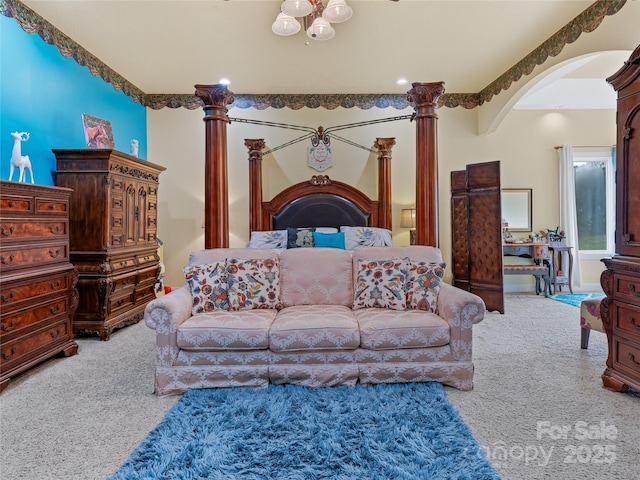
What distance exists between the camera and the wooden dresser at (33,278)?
7.94 feet

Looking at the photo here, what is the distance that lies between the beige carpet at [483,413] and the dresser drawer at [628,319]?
397mm

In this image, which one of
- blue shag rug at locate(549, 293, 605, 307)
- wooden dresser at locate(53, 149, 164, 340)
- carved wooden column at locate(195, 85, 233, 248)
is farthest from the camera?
blue shag rug at locate(549, 293, 605, 307)

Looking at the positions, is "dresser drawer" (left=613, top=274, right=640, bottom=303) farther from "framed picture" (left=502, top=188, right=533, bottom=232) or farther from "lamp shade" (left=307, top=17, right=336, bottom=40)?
"framed picture" (left=502, top=188, right=533, bottom=232)

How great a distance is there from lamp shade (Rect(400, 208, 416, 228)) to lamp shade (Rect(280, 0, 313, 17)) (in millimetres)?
3100

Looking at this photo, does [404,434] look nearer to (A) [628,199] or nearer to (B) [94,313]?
(A) [628,199]

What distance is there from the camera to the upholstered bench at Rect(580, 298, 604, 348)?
2875mm

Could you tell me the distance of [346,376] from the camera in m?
2.29

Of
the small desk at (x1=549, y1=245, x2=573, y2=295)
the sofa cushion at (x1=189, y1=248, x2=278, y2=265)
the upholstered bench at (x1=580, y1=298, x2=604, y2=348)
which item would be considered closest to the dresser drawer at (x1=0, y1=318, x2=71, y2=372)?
the sofa cushion at (x1=189, y1=248, x2=278, y2=265)

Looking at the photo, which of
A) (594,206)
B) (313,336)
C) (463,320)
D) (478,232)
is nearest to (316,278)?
(313,336)

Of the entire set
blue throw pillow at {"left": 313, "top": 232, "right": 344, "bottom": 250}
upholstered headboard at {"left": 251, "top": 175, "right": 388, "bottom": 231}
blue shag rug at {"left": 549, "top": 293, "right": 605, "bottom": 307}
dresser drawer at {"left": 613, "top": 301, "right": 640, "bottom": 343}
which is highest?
upholstered headboard at {"left": 251, "top": 175, "right": 388, "bottom": 231}

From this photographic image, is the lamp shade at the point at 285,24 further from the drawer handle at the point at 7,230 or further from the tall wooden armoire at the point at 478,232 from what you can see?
the tall wooden armoire at the point at 478,232

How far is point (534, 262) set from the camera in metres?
5.45

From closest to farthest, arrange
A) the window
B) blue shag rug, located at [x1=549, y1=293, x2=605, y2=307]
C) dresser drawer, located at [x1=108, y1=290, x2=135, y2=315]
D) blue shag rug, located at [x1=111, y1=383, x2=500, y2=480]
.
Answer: blue shag rug, located at [x1=111, y1=383, x2=500, y2=480] < dresser drawer, located at [x1=108, y1=290, x2=135, y2=315] < blue shag rug, located at [x1=549, y1=293, x2=605, y2=307] < the window

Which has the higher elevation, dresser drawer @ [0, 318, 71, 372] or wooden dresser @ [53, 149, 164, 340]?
wooden dresser @ [53, 149, 164, 340]
